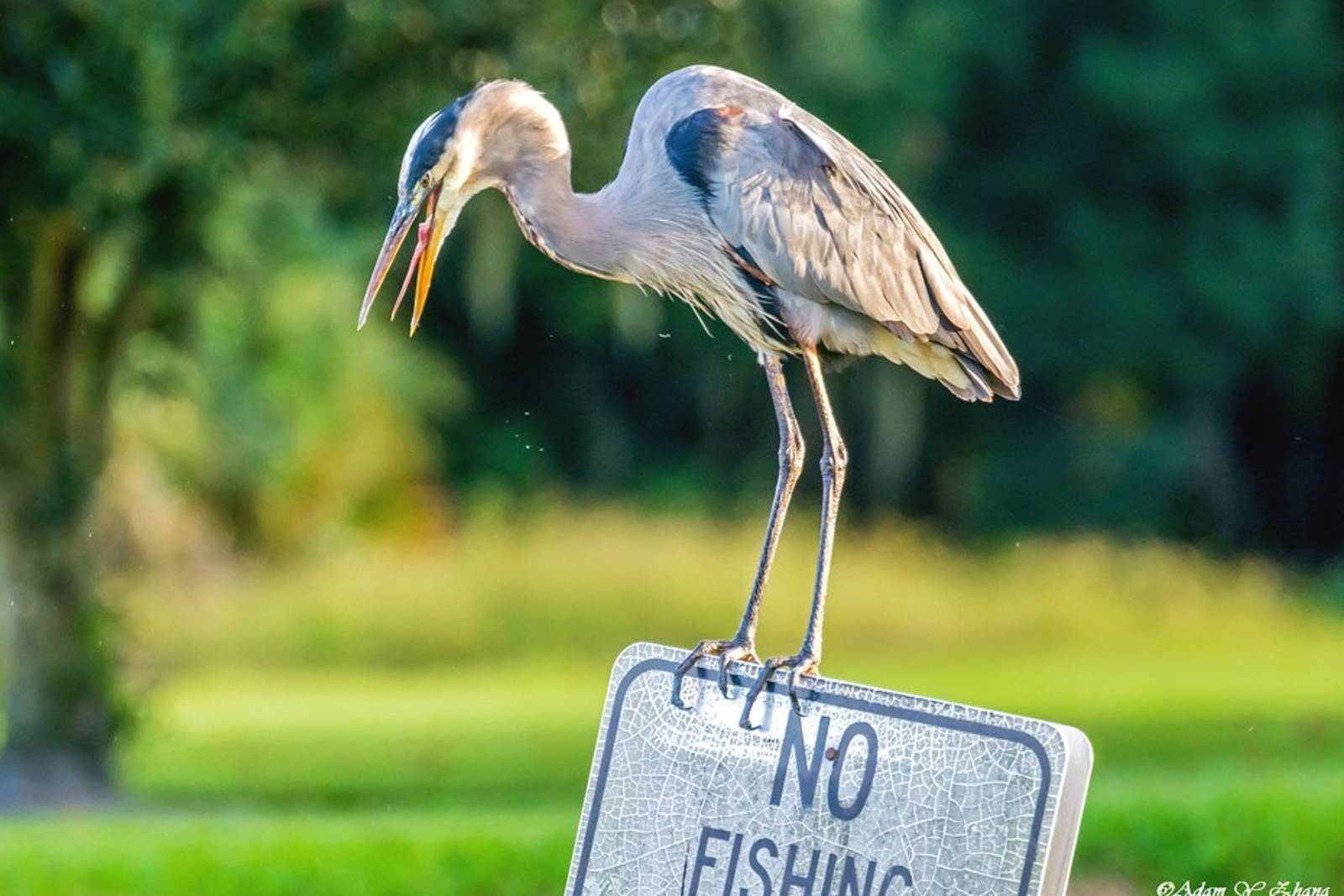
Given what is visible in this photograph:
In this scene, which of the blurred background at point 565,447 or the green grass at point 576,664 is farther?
the green grass at point 576,664

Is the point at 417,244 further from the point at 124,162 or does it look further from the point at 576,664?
the point at 576,664

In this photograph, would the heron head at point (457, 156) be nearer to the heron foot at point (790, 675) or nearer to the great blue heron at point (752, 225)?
the great blue heron at point (752, 225)

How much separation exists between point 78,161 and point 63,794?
12.2 ft

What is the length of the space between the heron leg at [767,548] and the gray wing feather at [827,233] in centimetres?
25

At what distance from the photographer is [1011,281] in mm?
22203

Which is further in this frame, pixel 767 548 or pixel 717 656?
pixel 767 548

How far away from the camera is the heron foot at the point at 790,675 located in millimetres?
3895

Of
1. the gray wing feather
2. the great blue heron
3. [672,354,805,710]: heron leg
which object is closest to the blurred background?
[672,354,805,710]: heron leg

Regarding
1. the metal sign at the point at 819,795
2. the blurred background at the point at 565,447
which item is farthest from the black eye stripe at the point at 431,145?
the blurred background at the point at 565,447

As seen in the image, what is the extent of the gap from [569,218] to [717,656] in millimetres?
1245

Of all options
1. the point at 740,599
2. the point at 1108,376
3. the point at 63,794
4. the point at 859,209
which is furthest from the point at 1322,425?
the point at 859,209

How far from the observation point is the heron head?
462cm

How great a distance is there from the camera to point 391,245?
4539mm

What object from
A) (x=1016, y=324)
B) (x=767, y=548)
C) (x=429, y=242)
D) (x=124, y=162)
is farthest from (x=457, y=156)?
(x=1016, y=324)
